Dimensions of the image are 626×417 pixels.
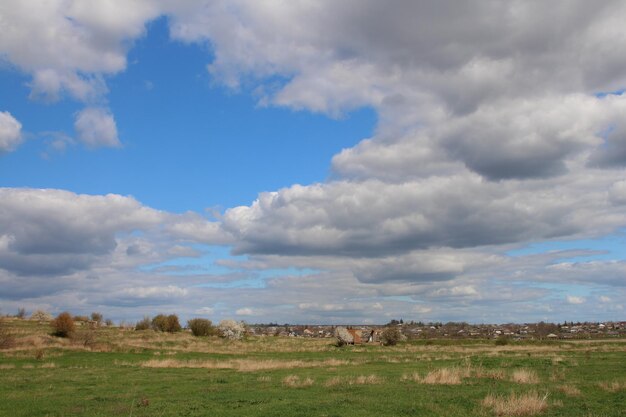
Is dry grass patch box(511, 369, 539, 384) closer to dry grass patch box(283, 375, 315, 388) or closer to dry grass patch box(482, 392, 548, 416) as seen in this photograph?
dry grass patch box(482, 392, 548, 416)

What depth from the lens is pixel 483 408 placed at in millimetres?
18125

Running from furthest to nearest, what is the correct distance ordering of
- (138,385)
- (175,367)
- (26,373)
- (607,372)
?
(175,367) → (26,373) → (607,372) → (138,385)

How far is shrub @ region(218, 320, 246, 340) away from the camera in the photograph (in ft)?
341

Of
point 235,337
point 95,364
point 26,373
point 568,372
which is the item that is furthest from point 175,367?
point 235,337

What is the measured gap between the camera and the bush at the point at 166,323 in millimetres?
107938

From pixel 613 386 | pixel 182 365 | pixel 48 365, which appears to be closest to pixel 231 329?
pixel 182 365

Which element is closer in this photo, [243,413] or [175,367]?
[243,413]

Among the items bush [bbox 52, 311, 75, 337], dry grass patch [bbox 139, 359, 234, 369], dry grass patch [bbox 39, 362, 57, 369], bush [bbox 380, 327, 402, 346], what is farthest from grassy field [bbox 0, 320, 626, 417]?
bush [bbox 380, 327, 402, 346]

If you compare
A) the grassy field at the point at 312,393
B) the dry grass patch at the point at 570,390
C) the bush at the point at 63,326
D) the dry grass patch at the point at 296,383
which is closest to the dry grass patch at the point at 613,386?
the grassy field at the point at 312,393

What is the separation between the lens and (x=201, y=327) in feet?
350

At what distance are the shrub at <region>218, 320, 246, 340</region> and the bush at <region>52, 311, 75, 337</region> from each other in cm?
3724

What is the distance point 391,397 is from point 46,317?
109m

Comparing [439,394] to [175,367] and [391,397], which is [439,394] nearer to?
[391,397]

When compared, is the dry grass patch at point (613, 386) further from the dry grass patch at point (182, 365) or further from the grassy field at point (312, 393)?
the dry grass patch at point (182, 365)
